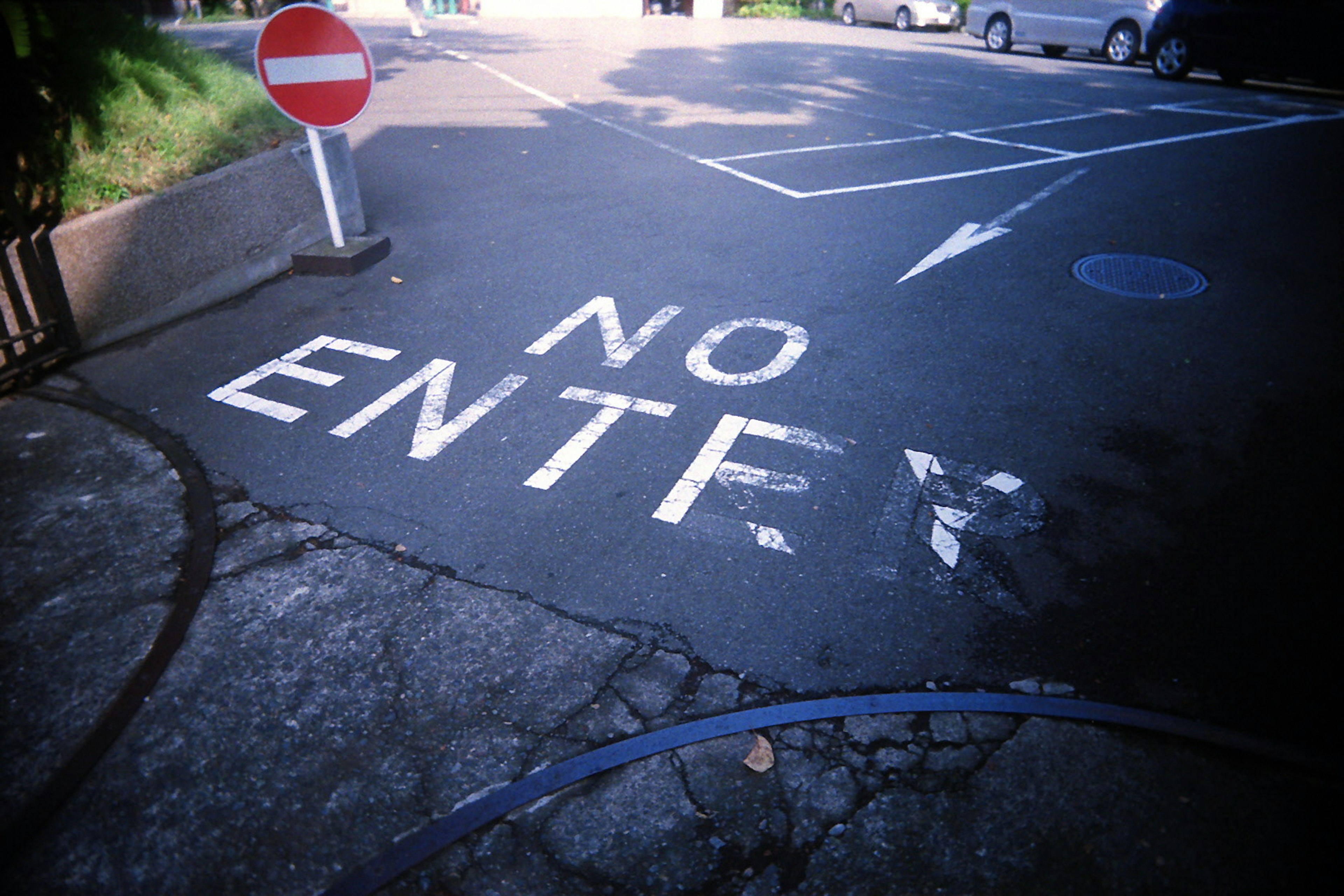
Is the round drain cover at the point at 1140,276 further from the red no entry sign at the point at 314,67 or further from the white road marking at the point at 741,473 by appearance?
the red no entry sign at the point at 314,67

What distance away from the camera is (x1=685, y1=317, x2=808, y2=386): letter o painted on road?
16.6 feet

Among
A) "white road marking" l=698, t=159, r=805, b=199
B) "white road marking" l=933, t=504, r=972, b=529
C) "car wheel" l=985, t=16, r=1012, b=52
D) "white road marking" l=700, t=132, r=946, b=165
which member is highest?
"car wheel" l=985, t=16, r=1012, b=52

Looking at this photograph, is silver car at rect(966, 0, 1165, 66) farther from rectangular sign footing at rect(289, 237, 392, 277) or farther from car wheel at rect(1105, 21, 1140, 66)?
rectangular sign footing at rect(289, 237, 392, 277)

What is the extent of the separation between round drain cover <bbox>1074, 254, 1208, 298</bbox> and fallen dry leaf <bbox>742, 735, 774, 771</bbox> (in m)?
4.91

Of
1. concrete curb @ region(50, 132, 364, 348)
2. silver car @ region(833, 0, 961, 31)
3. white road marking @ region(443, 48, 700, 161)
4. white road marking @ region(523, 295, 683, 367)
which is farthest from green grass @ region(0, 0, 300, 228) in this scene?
silver car @ region(833, 0, 961, 31)

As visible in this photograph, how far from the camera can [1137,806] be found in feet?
8.57

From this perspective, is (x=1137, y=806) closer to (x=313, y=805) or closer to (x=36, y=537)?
(x=313, y=805)

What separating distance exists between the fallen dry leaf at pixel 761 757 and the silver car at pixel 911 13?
28.4m

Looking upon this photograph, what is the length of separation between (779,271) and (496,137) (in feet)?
20.0

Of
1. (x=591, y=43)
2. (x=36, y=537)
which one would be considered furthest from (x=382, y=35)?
(x=36, y=537)

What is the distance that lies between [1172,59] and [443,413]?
16.3 metres

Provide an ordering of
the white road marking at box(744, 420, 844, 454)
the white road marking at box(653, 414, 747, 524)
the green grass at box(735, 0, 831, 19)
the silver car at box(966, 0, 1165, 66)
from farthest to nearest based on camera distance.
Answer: the green grass at box(735, 0, 831, 19) < the silver car at box(966, 0, 1165, 66) < the white road marking at box(744, 420, 844, 454) < the white road marking at box(653, 414, 747, 524)

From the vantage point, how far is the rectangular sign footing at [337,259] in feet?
21.9

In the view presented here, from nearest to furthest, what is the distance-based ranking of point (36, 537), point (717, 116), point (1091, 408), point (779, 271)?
1. point (36, 537)
2. point (1091, 408)
3. point (779, 271)
4. point (717, 116)
